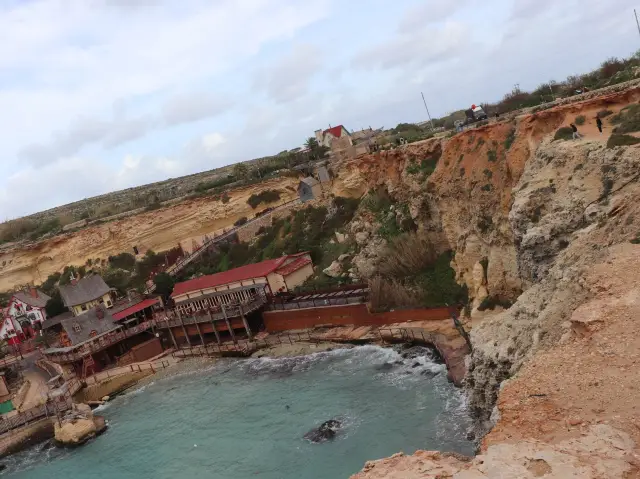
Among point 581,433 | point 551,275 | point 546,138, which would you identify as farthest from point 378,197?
point 581,433

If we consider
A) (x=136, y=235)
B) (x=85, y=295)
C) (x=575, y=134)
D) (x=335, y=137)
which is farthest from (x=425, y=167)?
(x=335, y=137)

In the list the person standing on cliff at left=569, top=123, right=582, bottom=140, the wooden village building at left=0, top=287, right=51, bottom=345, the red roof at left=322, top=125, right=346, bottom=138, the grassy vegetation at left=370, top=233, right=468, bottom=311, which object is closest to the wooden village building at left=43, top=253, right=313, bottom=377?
the grassy vegetation at left=370, top=233, right=468, bottom=311

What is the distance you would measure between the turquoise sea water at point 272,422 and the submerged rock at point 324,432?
0.38 meters

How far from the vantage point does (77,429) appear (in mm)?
33562

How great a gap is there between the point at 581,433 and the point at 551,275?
8306 mm

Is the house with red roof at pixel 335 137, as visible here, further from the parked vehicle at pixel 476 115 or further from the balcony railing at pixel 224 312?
the balcony railing at pixel 224 312

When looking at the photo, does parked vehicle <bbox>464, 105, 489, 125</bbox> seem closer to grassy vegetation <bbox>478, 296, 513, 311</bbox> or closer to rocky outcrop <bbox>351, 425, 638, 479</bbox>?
grassy vegetation <bbox>478, 296, 513, 311</bbox>

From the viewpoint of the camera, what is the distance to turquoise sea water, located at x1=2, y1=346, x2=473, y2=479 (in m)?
22.1

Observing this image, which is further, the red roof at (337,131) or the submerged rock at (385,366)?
the red roof at (337,131)

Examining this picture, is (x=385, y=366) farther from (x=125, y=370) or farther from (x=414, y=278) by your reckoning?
(x=125, y=370)

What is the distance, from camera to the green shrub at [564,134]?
24328mm

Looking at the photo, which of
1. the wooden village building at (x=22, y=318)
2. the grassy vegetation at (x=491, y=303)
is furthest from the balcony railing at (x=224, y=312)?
the wooden village building at (x=22, y=318)

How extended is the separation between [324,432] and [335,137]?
82.1 m

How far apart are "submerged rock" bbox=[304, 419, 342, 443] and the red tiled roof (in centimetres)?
2240
